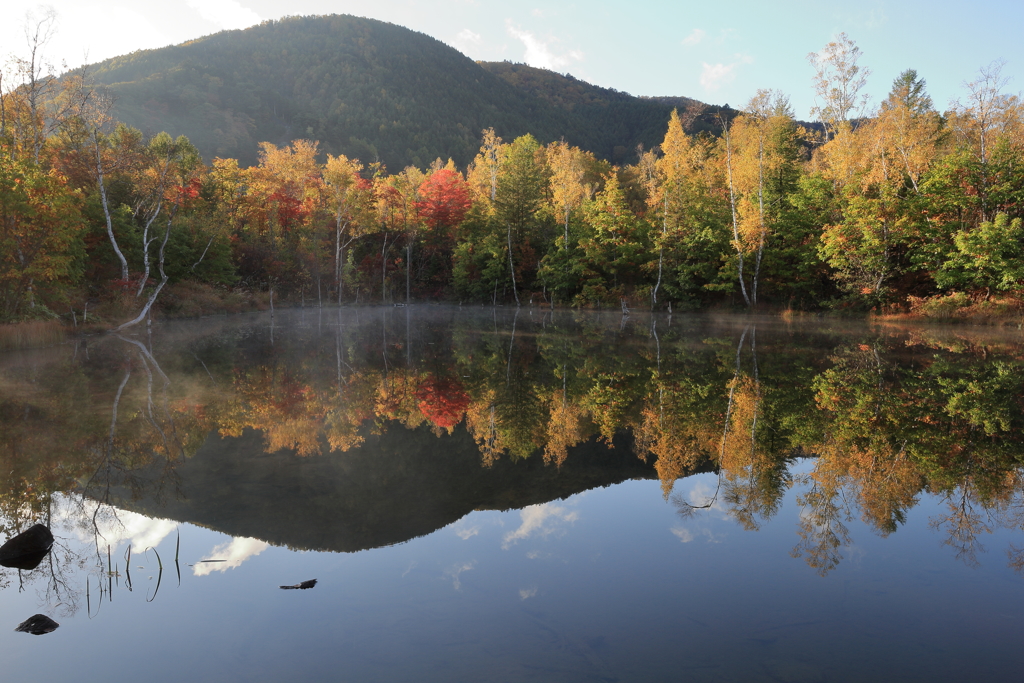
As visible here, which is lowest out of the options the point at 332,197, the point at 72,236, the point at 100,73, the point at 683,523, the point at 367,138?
the point at 683,523

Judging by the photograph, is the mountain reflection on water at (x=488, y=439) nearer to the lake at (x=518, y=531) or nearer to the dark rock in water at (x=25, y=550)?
the lake at (x=518, y=531)

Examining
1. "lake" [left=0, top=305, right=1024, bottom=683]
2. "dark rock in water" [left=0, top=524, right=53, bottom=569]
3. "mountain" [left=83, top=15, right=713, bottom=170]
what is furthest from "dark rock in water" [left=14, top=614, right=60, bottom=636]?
"mountain" [left=83, top=15, right=713, bottom=170]

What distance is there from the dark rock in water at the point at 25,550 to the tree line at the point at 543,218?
1662 centimetres

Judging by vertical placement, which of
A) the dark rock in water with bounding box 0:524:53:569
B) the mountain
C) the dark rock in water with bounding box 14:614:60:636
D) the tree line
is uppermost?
the mountain

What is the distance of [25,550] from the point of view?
4.38 meters

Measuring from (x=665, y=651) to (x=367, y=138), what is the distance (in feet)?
401

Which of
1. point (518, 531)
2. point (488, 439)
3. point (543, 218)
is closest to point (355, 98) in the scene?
point (543, 218)

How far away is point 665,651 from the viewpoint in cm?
324

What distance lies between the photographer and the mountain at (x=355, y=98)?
105m

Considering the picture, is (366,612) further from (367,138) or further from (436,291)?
(367,138)

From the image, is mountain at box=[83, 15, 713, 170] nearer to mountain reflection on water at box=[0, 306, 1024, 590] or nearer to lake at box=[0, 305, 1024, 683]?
mountain reflection on water at box=[0, 306, 1024, 590]

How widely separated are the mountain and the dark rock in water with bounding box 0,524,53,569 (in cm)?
10488

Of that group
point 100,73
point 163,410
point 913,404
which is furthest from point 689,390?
point 100,73

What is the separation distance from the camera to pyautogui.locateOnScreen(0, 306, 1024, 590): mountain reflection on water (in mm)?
5312
